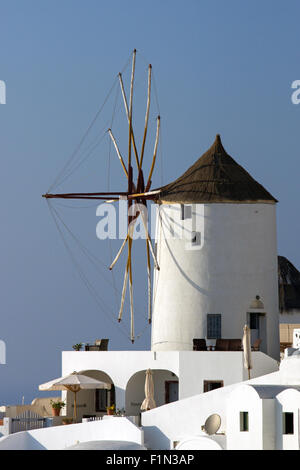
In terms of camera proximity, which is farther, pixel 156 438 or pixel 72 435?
pixel 72 435

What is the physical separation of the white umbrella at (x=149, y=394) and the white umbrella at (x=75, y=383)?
62.8 inches

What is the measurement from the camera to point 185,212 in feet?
157

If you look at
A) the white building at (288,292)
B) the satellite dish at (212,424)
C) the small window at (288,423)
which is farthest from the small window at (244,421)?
the white building at (288,292)

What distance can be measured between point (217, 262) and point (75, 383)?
610cm

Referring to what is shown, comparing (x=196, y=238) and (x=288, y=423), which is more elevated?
(x=196, y=238)

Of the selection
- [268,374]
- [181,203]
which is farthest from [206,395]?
[181,203]

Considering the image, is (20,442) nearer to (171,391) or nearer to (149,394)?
(149,394)

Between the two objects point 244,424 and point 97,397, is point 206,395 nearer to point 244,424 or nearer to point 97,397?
point 244,424

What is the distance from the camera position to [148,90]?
50.1 m

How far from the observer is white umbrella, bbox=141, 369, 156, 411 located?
44.1 meters

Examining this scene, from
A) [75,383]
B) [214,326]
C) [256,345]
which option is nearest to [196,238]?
[214,326]

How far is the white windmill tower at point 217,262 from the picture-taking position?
155ft

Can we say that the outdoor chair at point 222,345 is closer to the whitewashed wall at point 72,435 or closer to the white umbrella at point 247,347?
the white umbrella at point 247,347
